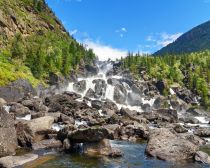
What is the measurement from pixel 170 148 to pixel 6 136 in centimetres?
1833

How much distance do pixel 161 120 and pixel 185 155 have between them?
→ 2290 inches

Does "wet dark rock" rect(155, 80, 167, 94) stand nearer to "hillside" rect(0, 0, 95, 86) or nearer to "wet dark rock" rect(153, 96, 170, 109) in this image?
"wet dark rock" rect(153, 96, 170, 109)

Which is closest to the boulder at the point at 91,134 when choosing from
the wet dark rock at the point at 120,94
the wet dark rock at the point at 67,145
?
the wet dark rock at the point at 67,145

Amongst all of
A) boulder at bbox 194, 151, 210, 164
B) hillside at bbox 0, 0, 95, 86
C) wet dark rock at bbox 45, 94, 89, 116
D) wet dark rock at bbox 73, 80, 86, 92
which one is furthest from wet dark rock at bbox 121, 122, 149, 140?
wet dark rock at bbox 73, 80, 86, 92

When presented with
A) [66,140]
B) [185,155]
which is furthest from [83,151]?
[185,155]

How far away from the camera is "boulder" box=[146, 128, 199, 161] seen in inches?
1594

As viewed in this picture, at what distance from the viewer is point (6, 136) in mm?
38594

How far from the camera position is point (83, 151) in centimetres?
4225

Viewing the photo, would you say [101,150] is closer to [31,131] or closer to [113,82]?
[31,131]

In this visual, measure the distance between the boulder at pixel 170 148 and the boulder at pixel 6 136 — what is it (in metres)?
15.7

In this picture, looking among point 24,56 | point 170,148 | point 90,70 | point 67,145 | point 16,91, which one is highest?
point 24,56

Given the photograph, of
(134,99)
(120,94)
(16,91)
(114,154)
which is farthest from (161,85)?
(114,154)

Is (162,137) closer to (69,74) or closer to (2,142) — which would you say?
(2,142)

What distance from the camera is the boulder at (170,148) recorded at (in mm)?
40500
